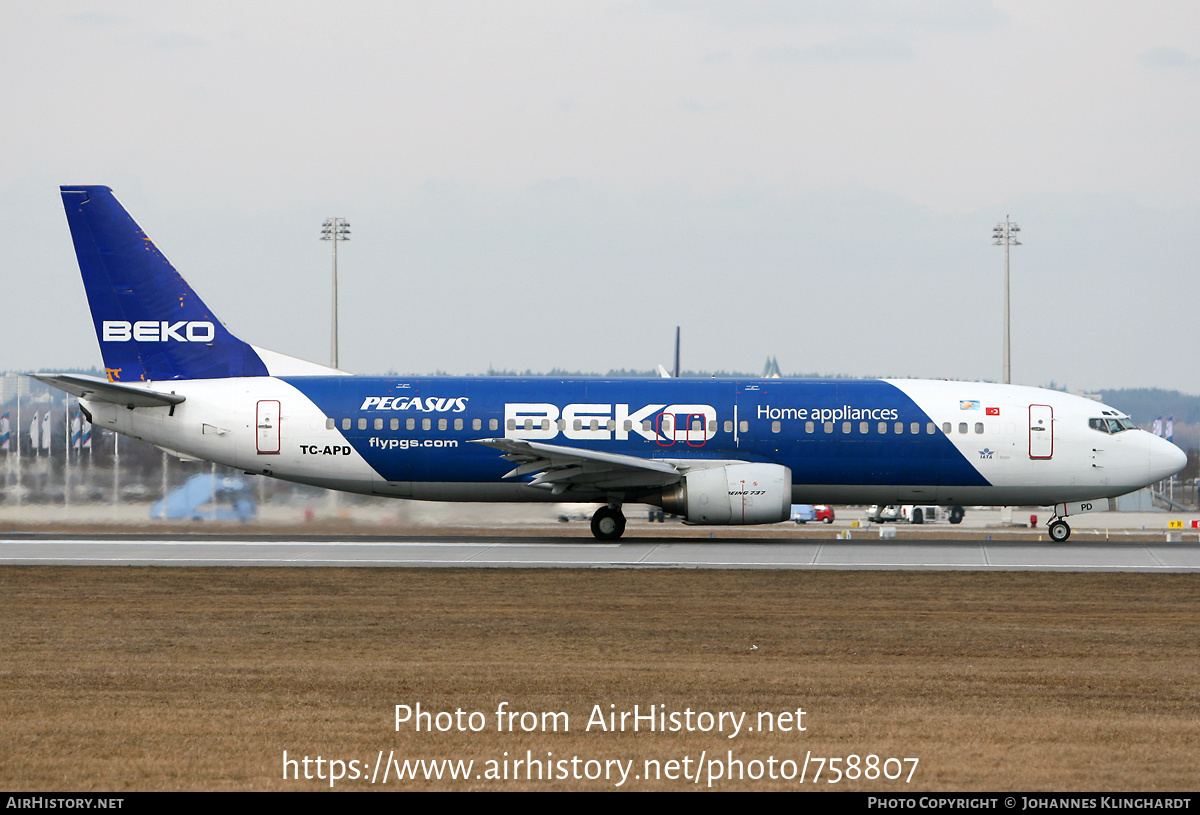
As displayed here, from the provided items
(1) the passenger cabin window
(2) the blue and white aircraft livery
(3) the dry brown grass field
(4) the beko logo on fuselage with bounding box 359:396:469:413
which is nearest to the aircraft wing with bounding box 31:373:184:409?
(2) the blue and white aircraft livery

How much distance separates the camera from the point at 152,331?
3066cm

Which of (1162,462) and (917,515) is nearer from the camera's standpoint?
(1162,462)

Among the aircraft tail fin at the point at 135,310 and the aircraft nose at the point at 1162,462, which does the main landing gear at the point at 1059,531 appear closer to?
the aircraft nose at the point at 1162,462

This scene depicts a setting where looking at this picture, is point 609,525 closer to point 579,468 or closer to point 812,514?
point 579,468

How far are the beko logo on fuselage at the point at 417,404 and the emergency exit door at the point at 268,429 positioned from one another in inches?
79.4

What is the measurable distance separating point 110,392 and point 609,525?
11.9m

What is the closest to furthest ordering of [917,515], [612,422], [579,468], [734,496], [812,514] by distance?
[734,496] < [579,468] < [612,422] < [917,515] < [812,514]

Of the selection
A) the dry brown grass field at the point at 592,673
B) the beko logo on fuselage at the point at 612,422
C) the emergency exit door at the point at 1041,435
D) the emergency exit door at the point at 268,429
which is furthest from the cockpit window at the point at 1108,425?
the emergency exit door at the point at 268,429

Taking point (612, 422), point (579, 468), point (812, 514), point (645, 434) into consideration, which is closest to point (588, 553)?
point (579, 468)

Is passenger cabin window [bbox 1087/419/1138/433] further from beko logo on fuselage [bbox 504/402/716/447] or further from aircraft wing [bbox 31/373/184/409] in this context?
aircraft wing [bbox 31/373/184/409]

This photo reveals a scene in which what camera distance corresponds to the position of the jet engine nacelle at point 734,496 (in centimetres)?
2798
